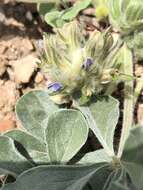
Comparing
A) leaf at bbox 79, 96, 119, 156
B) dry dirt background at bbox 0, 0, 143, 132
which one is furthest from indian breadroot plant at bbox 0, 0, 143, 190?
dry dirt background at bbox 0, 0, 143, 132

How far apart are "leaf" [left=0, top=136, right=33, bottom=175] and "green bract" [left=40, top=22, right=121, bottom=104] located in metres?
0.24

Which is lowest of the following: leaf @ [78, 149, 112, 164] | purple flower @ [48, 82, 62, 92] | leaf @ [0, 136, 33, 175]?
leaf @ [78, 149, 112, 164]

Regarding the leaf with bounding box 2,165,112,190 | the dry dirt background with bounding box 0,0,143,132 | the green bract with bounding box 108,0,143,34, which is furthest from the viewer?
the dry dirt background with bounding box 0,0,143,132

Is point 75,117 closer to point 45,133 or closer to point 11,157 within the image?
point 45,133

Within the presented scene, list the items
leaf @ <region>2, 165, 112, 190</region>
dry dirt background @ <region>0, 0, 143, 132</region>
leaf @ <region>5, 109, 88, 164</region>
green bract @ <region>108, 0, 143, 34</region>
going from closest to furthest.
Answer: leaf @ <region>2, 165, 112, 190</region>
leaf @ <region>5, 109, 88, 164</region>
green bract @ <region>108, 0, 143, 34</region>
dry dirt background @ <region>0, 0, 143, 132</region>

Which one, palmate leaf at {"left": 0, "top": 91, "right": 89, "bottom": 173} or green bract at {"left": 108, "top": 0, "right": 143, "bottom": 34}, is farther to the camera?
green bract at {"left": 108, "top": 0, "right": 143, "bottom": 34}

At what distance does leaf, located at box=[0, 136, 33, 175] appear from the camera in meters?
1.89

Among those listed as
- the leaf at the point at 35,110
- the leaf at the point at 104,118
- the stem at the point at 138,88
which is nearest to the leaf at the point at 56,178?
the leaf at the point at 104,118

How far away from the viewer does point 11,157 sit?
6.23 ft

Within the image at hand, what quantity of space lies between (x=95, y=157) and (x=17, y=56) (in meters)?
0.67

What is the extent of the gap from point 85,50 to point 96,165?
392mm

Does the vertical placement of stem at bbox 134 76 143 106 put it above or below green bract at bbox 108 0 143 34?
below

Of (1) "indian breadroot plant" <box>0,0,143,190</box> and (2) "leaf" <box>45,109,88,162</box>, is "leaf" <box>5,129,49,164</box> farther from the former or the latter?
(2) "leaf" <box>45,109,88,162</box>

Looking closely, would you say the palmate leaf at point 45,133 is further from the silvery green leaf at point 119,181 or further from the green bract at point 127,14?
the green bract at point 127,14
